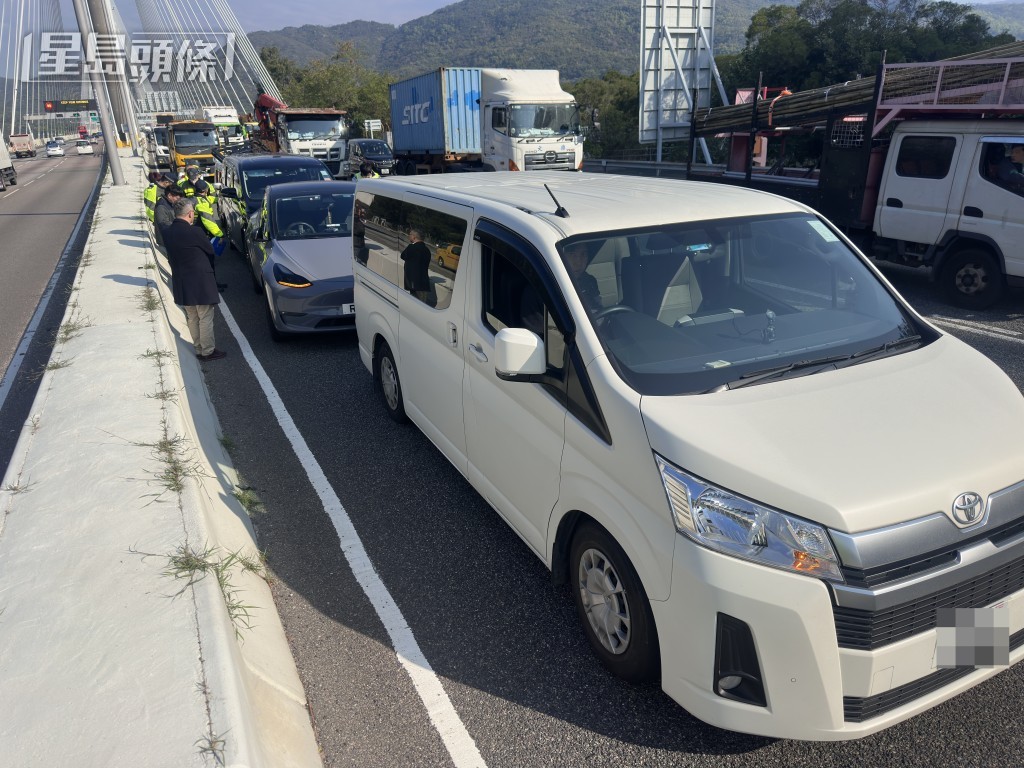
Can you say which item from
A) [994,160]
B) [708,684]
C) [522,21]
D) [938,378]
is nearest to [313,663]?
[708,684]

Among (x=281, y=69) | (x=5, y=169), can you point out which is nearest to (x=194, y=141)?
(x=5, y=169)

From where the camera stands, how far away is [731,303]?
3492mm

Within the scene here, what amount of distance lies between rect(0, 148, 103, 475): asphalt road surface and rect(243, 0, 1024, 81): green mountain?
88.4 metres

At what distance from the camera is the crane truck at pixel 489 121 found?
22.3 metres

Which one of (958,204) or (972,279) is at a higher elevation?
(958,204)

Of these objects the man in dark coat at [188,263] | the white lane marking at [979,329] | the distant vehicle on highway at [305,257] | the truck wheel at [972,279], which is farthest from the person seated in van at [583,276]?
the truck wheel at [972,279]

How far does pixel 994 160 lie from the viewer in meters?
8.45

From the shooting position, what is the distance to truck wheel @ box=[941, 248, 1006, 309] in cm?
870

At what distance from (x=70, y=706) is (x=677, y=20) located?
21336 mm

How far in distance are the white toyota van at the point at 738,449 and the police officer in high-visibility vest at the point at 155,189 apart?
A: 827 cm

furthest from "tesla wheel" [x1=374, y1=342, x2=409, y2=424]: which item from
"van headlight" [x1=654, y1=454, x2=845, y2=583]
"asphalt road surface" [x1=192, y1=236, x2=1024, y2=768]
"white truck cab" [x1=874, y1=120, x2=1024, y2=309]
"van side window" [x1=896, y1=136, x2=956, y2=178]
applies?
"van side window" [x1=896, y1=136, x2=956, y2=178]

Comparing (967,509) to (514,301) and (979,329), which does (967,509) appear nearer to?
(514,301)

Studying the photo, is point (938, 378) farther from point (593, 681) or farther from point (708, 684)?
point (593, 681)

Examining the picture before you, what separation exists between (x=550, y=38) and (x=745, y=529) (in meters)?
160
